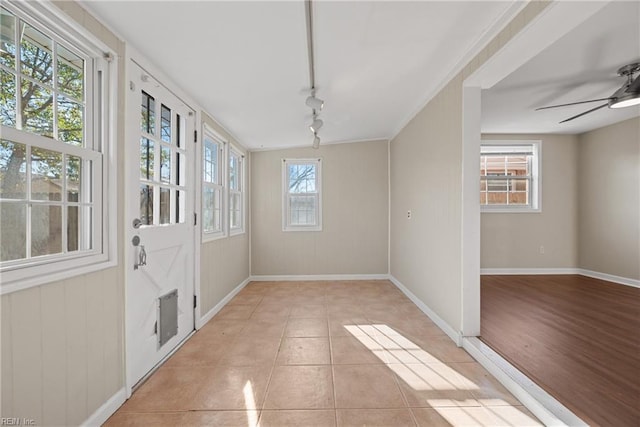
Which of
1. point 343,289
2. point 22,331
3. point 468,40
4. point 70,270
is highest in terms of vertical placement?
point 468,40

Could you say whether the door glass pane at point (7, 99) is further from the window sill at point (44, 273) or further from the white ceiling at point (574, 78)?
the white ceiling at point (574, 78)

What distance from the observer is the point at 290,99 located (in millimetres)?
3020

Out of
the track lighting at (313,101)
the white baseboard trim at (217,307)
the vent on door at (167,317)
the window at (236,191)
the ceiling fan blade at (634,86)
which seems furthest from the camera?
the window at (236,191)

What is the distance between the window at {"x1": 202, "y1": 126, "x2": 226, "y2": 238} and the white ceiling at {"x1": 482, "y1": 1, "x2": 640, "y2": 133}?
3.45 metres

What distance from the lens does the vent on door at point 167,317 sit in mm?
2305

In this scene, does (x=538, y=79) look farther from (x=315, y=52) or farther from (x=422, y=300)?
(x=422, y=300)

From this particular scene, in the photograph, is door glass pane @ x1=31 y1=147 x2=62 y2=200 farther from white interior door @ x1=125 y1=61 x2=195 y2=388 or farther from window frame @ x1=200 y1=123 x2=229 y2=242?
window frame @ x1=200 y1=123 x2=229 y2=242

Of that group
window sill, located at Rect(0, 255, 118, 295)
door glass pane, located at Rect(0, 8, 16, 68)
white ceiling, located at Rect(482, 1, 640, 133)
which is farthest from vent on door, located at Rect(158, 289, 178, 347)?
white ceiling, located at Rect(482, 1, 640, 133)

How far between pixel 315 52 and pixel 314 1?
52 cm

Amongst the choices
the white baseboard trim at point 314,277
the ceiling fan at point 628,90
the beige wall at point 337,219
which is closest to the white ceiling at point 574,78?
the ceiling fan at point 628,90

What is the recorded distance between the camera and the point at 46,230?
56.3 inches

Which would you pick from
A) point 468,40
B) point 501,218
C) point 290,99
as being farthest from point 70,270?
point 501,218

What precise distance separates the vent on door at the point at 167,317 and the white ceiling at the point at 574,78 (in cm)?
344

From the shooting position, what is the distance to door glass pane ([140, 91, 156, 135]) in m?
2.18
